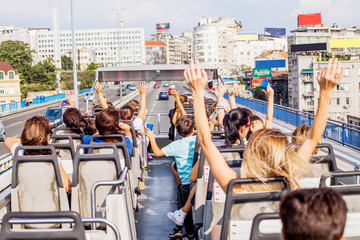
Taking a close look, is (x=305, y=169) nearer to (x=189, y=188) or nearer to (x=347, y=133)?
(x=189, y=188)

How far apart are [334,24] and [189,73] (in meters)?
208

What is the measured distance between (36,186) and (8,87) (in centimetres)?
10954

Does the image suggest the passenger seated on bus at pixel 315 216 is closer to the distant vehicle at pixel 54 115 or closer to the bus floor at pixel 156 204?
the bus floor at pixel 156 204

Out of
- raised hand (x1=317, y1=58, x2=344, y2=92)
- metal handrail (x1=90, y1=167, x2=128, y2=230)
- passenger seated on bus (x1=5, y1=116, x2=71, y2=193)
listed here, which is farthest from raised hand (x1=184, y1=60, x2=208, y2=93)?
passenger seated on bus (x1=5, y1=116, x2=71, y2=193)

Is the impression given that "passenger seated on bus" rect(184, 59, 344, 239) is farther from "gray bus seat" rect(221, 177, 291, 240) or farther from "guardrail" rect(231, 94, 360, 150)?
"guardrail" rect(231, 94, 360, 150)

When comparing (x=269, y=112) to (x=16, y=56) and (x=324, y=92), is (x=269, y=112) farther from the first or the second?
(x=16, y=56)

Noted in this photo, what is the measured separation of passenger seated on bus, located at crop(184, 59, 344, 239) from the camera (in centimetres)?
351

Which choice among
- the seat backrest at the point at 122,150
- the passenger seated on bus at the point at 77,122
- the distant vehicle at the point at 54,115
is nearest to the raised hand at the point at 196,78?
the seat backrest at the point at 122,150

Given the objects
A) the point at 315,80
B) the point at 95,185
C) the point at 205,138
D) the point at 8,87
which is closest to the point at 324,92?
the point at 205,138

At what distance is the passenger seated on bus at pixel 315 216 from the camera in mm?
2154

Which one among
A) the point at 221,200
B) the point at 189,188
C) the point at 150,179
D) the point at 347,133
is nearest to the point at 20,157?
the point at 221,200

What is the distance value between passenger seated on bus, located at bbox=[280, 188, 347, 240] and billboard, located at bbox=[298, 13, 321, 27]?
185582mm

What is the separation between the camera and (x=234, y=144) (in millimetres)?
5922

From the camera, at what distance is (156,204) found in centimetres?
895
